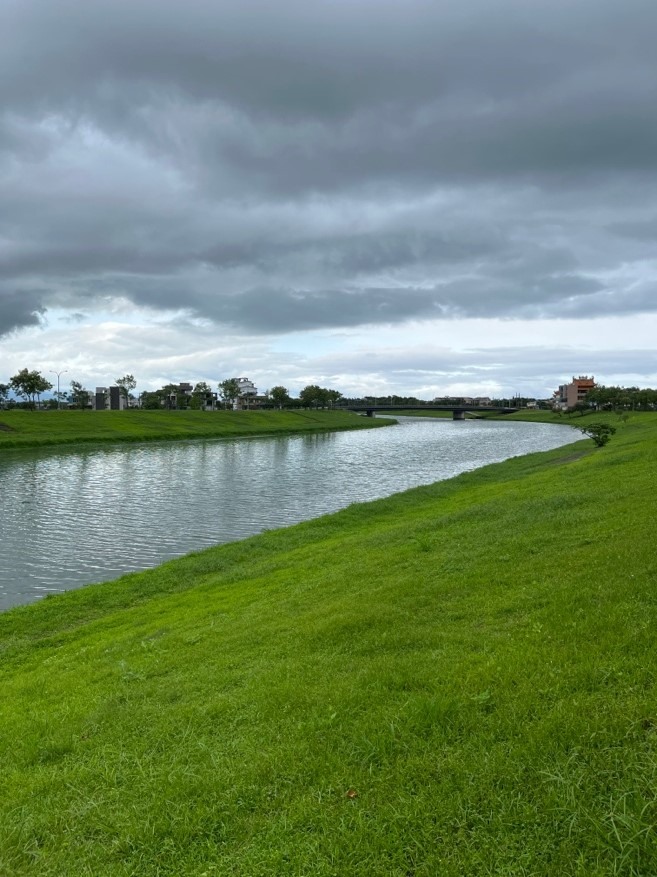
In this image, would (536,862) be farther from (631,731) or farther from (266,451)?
(266,451)

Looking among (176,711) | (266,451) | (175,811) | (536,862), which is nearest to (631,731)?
(536,862)

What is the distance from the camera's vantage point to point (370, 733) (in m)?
5.89

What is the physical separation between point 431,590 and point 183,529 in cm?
1920

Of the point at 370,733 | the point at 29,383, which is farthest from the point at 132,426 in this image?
the point at 370,733

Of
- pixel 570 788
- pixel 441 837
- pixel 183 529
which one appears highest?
pixel 570 788

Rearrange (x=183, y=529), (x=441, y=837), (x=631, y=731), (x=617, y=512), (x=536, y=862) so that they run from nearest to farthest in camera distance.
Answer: (x=536, y=862), (x=441, y=837), (x=631, y=731), (x=617, y=512), (x=183, y=529)

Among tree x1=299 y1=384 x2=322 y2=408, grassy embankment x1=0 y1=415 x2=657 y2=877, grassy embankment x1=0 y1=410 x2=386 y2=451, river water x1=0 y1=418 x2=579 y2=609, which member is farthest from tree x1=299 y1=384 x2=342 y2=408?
grassy embankment x1=0 y1=415 x2=657 y2=877

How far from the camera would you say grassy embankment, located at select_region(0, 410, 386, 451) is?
80.5m

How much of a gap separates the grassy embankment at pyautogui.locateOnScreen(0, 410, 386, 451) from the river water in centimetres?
1239

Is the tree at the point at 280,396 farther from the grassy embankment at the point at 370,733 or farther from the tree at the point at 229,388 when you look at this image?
the grassy embankment at the point at 370,733

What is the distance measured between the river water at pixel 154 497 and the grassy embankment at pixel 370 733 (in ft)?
34.1

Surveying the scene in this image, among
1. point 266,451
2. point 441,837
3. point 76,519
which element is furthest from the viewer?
point 266,451

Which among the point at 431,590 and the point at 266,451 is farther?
the point at 266,451

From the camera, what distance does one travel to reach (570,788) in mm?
4598
